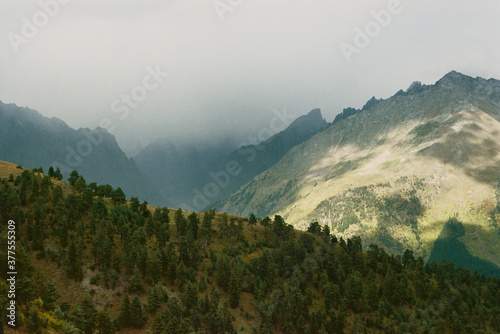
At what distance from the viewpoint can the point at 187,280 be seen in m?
90.4

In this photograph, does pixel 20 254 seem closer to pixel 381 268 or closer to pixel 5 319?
pixel 5 319

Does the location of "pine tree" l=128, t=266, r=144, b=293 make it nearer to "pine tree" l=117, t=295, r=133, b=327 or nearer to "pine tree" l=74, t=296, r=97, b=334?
"pine tree" l=117, t=295, r=133, b=327

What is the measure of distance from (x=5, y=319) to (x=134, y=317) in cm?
3054

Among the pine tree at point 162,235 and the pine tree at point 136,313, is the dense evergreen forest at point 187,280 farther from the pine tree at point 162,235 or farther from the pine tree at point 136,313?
the pine tree at point 162,235

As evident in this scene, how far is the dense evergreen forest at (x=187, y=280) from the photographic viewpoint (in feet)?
227

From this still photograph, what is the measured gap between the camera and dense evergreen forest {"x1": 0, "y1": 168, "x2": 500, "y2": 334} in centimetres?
6933

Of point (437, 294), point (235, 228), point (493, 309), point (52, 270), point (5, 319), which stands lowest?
point (493, 309)

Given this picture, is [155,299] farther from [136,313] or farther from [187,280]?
[187,280]

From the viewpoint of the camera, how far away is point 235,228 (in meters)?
143

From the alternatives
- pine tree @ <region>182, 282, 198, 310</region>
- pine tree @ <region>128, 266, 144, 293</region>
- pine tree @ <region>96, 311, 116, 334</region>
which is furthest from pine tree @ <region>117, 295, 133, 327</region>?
pine tree @ <region>182, 282, 198, 310</region>

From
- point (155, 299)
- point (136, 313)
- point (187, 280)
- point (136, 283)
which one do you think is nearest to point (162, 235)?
point (187, 280)

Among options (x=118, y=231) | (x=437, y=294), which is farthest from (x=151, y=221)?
(x=437, y=294)

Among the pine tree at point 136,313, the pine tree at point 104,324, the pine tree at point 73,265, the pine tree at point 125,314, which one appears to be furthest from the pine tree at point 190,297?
the pine tree at point 73,265

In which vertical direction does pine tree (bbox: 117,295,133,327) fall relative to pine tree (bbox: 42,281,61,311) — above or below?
below
